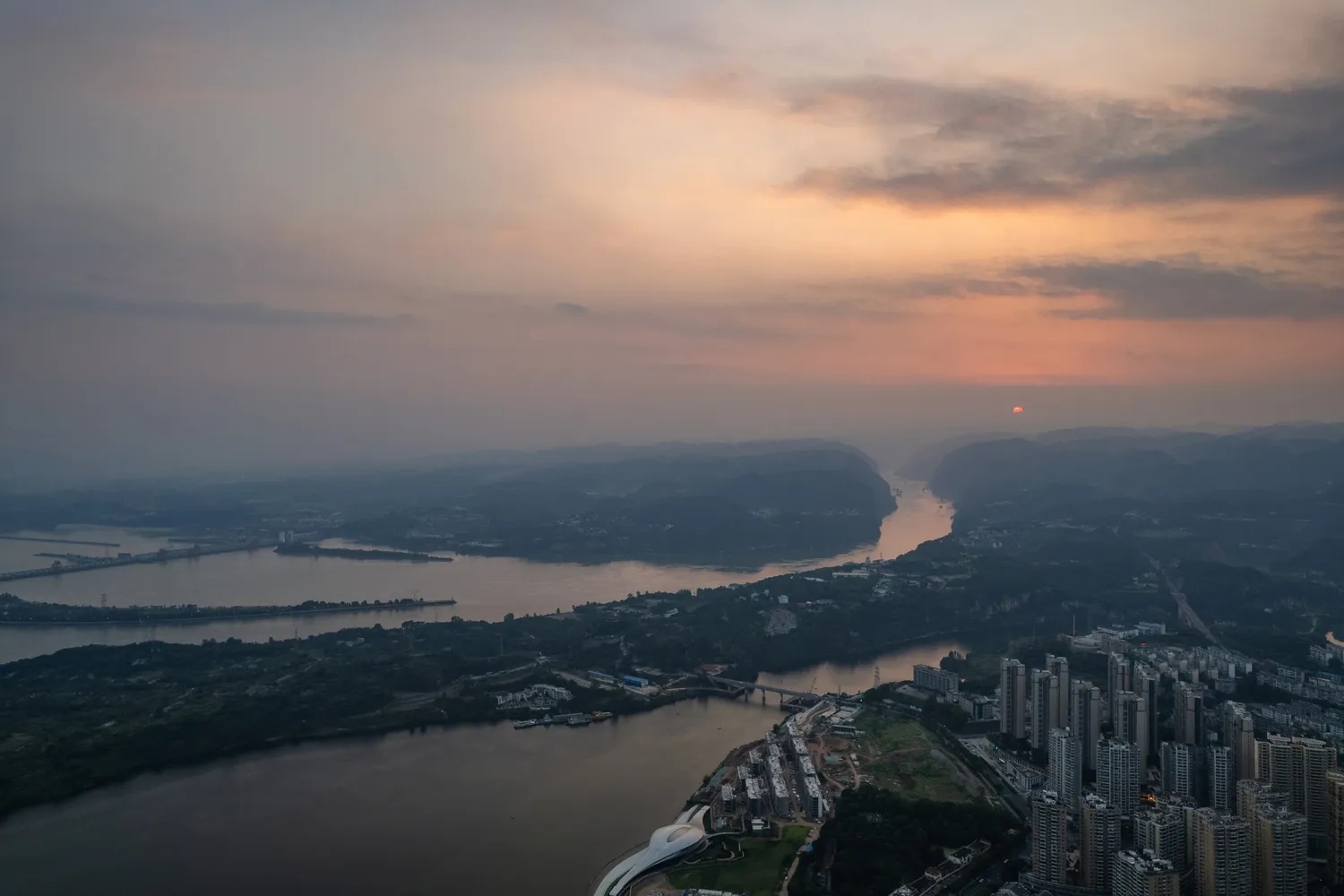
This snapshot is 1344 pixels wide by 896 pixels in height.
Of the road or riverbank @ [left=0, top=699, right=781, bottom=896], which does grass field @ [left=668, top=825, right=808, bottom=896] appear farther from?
the road

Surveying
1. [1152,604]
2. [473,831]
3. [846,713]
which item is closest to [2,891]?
[473,831]

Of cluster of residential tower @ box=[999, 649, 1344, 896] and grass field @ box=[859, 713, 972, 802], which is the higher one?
cluster of residential tower @ box=[999, 649, 1344, 896]

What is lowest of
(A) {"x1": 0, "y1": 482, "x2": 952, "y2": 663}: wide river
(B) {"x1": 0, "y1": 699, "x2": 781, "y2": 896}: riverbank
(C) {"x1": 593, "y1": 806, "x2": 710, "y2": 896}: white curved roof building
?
(B) {"x1": 0, "y1": 699, "x2": 781, "y2": 896}: riverbank

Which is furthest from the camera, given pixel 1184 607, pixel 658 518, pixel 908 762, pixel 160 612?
pixel 658 518

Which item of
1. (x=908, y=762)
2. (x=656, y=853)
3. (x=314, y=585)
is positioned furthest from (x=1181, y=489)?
(x=656, y=853)

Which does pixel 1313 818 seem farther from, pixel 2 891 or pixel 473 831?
pixel 2 891

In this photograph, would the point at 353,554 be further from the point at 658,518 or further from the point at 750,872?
the point at 750,872

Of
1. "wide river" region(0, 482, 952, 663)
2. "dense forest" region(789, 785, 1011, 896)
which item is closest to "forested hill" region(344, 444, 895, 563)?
"wide river" region(0, 482, 952, 663)
